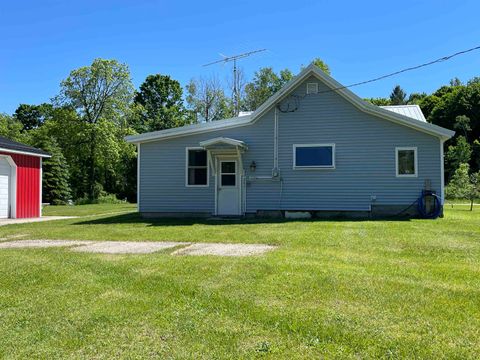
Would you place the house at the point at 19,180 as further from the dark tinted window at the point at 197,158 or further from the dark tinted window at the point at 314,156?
the dark tinted window at the point at 314,156

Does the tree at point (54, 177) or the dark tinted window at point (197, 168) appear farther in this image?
the tree at point (54, 177)

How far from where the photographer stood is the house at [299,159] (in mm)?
13102

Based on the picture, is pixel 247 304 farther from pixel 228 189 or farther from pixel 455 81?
pixel 455 81

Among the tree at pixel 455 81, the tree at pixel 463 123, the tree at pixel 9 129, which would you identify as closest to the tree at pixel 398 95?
the tree at pixel 455 81

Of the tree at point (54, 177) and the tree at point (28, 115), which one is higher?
the tree at point (28, 115)

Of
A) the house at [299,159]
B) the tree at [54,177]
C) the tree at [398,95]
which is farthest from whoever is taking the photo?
the tree at [398,95]

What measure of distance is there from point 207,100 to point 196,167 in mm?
27984

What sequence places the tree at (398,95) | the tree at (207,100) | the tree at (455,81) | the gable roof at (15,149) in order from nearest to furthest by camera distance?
the gable roof at (15,149), the tree at (207,100), the tree at (455,81), the tree at (398,95)

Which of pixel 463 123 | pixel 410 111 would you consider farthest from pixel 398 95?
pixel 410 111

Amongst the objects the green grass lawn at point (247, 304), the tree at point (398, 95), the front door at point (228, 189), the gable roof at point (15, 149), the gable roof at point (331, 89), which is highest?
the tree at point (398, 95)

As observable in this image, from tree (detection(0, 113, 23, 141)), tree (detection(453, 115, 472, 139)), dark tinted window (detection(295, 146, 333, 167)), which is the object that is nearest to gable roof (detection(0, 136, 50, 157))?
dark tinted window (detection(295, 146, 333, 167))

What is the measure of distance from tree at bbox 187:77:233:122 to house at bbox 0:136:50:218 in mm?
24418

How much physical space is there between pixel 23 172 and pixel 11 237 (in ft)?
23.5

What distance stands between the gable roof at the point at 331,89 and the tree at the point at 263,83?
25.6 m
